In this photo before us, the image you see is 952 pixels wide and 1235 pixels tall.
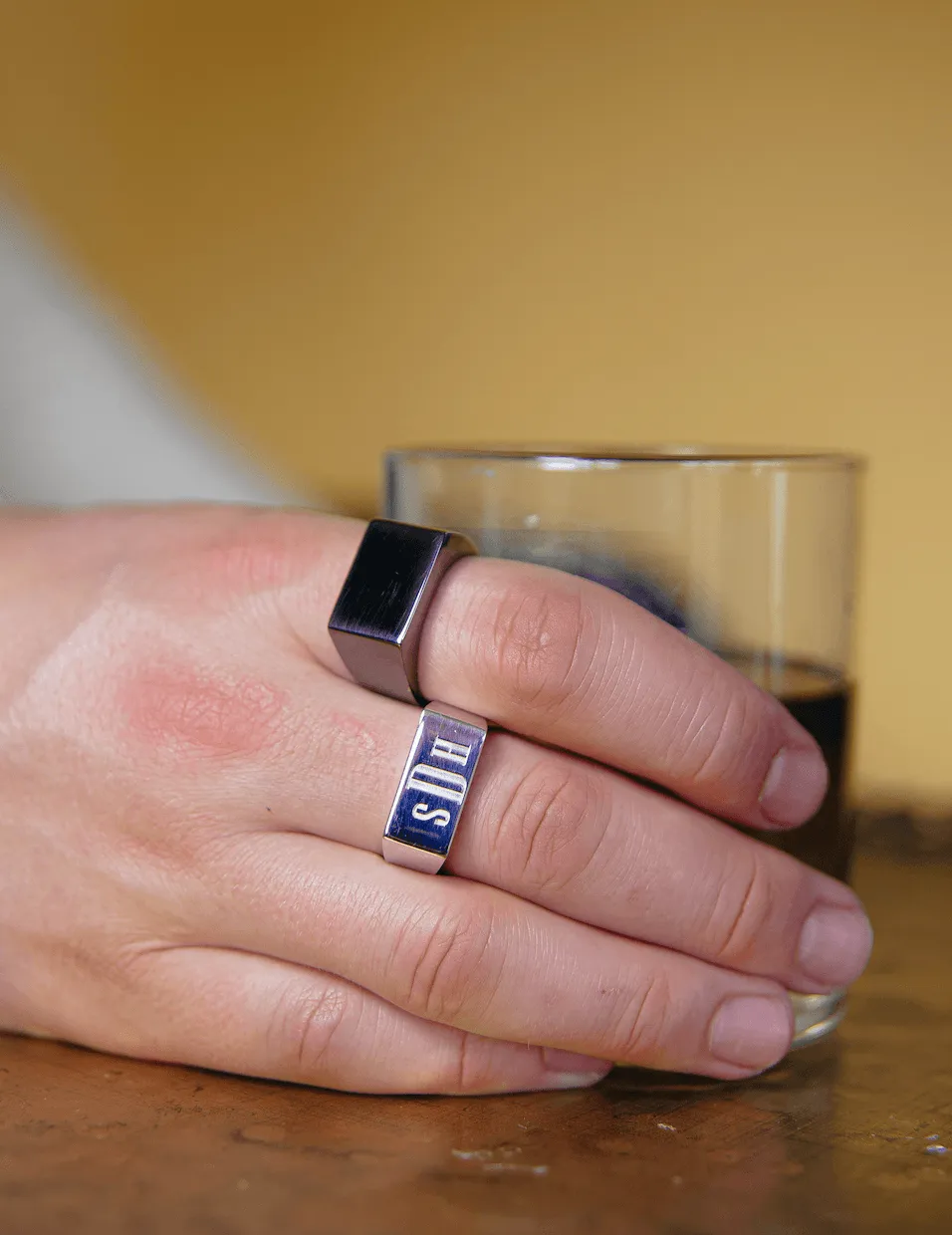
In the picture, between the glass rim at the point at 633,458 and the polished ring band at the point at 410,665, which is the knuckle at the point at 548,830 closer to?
the polished ring band at the point at 410,665

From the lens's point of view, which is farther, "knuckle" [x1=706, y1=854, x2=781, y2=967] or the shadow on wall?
the shadow on wall

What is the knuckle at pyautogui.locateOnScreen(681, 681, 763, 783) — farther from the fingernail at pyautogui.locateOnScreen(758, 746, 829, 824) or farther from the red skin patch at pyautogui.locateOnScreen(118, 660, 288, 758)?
the red skin patch at pyautogui.locateOnScreen(118, 660, 288, 758)

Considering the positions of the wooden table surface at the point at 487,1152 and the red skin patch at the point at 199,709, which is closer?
the wooden table surface at the point at 487,1152

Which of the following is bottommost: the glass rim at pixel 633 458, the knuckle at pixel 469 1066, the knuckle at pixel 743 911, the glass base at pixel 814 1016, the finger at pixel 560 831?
the glass base at pixel 814 1016

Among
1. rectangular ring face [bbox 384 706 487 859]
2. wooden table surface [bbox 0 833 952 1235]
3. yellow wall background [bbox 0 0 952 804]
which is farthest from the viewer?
yellow wall background [bbox 0 0 952 804]

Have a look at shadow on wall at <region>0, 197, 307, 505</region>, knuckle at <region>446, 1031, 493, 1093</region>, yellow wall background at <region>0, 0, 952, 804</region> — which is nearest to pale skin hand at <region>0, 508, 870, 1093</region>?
knuckle at <region>446, 1031, 493, 1093</region>

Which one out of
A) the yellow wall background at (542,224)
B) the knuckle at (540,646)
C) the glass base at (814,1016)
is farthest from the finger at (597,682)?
the yellow wall background at (542,224)

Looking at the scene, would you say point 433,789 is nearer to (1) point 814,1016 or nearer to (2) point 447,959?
(2) point 447,959

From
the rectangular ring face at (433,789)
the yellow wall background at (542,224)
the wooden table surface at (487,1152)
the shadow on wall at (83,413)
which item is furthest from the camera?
the shadow on wall at (83,413)

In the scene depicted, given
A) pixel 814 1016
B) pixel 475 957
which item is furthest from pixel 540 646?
pixel 814 1016
